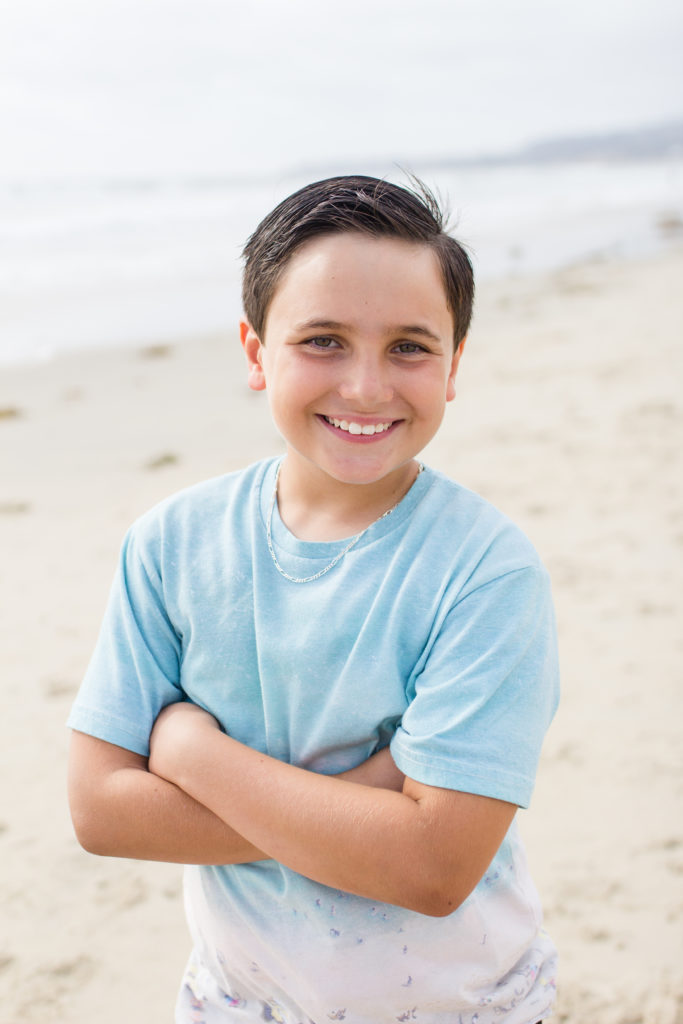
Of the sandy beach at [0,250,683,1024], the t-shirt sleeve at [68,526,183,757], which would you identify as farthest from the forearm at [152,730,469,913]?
the sandy beach at [0,250,683,1024]

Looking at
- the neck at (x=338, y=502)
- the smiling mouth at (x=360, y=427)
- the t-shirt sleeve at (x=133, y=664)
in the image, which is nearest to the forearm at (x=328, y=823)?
the t-shirt sleeve at (x=133, y=664)

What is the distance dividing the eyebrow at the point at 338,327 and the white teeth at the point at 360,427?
5.3 inches

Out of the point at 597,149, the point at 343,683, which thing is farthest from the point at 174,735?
the point at 597,149

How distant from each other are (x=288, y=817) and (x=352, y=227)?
0.80m

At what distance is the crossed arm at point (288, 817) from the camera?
48.5 inches

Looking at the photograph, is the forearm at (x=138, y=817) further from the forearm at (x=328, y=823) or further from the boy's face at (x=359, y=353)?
the boy's face at (x=359, y=353)

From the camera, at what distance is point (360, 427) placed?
136 centimetres

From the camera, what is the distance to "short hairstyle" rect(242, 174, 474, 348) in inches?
51.9

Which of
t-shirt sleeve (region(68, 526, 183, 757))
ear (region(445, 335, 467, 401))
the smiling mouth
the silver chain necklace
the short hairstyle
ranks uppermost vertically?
the short hairstyle

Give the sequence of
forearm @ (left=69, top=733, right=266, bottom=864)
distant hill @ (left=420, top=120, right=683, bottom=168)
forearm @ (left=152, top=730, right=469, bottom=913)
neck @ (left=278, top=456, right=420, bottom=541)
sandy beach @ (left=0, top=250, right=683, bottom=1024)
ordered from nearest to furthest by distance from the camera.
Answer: forearm @ (left=152, top=730, right=469, bottom=913) → forearm @ (left=69, top=733, right=266, bottom=864) → neck @ (left=278, top=456, right=420, bottom=541) → sandy beach @ (left=0, top=250, right=683, bottom=1024) → distant hill @ (left=420, top=120, right=683, bottom=168)

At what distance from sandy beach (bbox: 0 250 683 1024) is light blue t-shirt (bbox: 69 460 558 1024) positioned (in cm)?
109

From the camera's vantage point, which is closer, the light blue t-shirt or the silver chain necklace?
the light blue t-shirt

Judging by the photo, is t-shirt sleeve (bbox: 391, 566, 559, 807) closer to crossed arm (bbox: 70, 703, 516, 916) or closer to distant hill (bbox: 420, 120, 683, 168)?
crossed arm (bbox: 70, 703, 516, 916)

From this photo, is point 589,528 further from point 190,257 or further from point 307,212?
point 190,257
